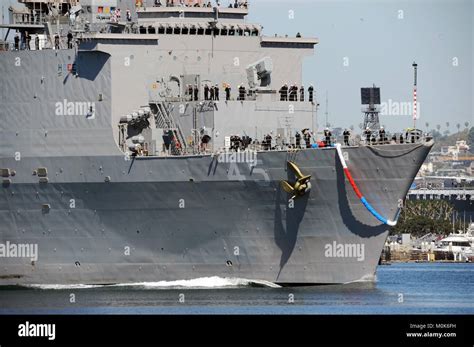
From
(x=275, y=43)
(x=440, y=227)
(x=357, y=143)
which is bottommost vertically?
(x=440, y=227)

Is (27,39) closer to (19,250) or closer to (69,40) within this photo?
(69,40)

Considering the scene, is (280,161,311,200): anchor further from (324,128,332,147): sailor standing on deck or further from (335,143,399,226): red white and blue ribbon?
(324,128,332,147): sailor standing on deck

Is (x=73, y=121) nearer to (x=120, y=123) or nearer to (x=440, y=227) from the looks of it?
(x=120, y=123)

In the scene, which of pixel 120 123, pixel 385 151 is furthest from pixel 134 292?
pixel 385 151

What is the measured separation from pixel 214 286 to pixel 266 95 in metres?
7.64

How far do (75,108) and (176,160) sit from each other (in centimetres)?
478

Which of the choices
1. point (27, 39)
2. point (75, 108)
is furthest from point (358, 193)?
point (27, 39)

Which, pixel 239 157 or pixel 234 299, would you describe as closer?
pixel 234 299

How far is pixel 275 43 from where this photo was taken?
60469 millimetres

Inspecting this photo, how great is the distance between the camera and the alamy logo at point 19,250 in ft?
192

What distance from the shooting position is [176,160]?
55250 mm

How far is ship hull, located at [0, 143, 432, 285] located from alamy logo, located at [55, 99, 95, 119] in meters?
1.67

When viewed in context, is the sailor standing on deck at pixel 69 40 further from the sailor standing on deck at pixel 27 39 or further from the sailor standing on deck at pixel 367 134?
the sailor standing on deck at pixel 367 134
